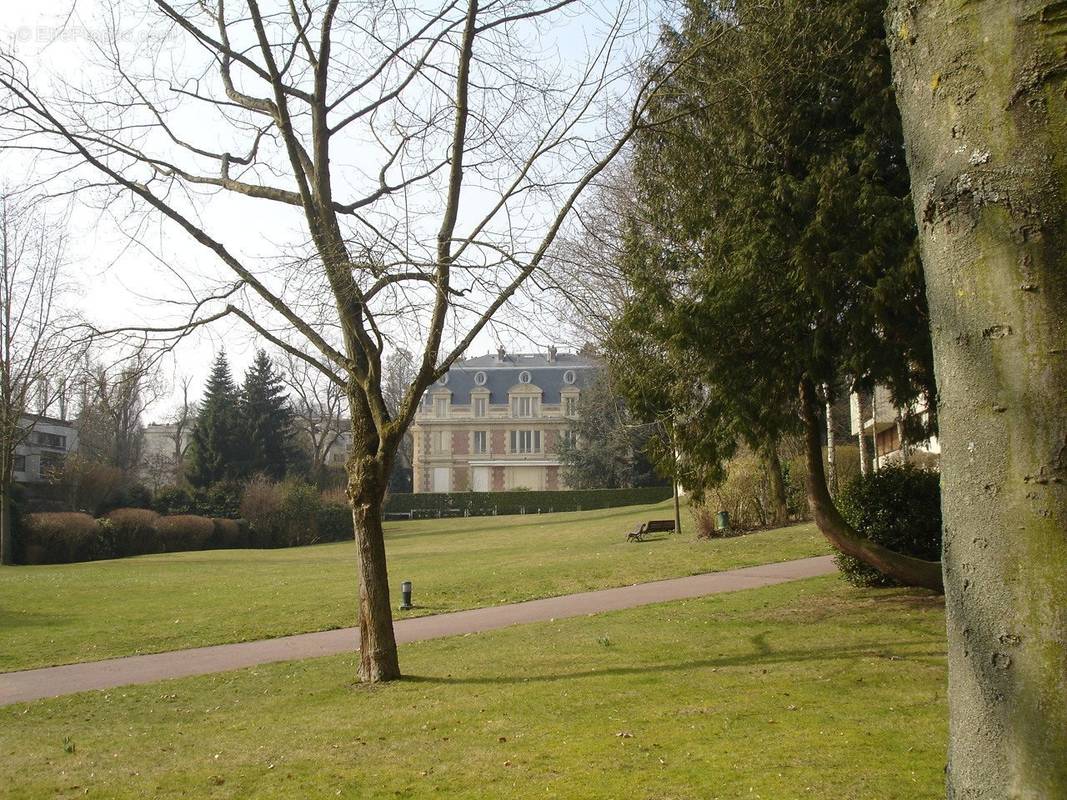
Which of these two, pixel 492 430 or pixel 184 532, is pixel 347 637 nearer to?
pixel 184 532

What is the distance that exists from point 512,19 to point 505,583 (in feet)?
45.8

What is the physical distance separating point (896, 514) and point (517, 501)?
157ft

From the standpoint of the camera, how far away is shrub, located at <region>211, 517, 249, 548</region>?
139 feet

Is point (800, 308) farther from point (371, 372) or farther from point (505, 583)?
point (505, 583)

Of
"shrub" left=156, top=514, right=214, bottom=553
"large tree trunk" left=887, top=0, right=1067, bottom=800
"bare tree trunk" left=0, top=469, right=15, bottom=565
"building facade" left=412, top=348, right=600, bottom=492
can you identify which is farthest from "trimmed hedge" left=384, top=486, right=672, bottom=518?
"large tree trunk" left=887, top=0, right=1067, bottom=800

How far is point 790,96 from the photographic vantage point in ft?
38.0

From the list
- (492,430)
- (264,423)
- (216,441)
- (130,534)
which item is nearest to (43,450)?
(216,441)

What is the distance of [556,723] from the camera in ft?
25.6

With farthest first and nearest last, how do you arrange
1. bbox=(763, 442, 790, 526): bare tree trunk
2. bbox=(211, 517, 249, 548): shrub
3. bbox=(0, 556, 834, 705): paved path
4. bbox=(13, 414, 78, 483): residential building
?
1. bbox=(211, 517, 249, 548): shrub
2. bbox=(13, 414, 78, 483): residential building
3. bbox=(763, 442, 790, 526): bare tree trunk
4. bbox=(0, 556, 834, 705): paved path

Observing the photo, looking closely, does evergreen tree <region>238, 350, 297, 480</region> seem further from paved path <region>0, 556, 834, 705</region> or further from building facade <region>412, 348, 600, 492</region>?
paved path <region>0, 556, 834, 705</region>

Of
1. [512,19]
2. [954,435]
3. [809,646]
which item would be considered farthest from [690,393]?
[954,435]

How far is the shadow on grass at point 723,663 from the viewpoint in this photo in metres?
9.72

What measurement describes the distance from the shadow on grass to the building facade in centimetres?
6593

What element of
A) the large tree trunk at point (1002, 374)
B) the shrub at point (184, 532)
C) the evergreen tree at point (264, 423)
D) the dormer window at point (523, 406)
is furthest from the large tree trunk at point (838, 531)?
the dormer window at point (523, 406)
